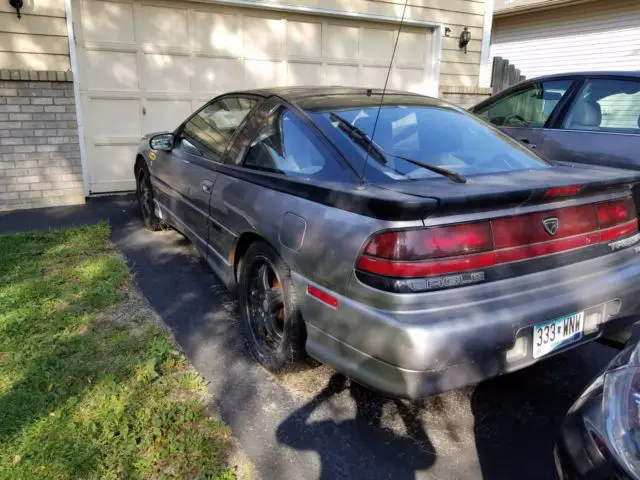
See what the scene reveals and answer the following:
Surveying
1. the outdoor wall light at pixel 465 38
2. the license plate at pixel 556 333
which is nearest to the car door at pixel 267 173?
the license plate at pixel 556 333

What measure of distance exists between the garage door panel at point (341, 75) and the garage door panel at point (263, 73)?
2.63ft

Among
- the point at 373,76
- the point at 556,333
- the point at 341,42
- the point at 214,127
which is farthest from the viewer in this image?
the point at 373,76

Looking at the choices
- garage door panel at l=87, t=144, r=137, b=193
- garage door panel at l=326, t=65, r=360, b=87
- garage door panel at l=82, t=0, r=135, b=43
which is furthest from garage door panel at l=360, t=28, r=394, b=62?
garage door panel at l=87, t=144, r=137, b=193

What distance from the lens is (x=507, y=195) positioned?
2213 mm

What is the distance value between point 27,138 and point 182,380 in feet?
15.2

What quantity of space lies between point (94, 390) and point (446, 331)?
71.5 inches

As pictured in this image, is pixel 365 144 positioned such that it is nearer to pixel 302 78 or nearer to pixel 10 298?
pixel 10 298

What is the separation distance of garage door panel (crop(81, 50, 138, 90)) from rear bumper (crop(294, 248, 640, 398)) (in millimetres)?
5427

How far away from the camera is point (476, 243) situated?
2189mm

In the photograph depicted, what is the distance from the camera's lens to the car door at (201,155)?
3.72 m

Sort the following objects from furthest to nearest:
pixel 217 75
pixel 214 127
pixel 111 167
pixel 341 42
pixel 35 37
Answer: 1. pixel 341 42
2. pixel 217 75
3. pixel 111 167
4. pixel 35 37
5. pixel 214 127

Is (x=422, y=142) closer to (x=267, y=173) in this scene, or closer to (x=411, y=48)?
(x=267, y=173)

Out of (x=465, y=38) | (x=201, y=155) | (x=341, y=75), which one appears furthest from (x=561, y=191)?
(x=465, y=38)

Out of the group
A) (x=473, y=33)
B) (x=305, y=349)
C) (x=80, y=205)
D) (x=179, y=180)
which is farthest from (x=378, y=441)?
(x=473, y=33)
